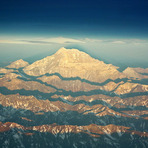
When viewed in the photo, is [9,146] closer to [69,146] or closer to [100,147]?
[69,146]

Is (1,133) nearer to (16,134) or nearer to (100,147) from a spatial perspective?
(16,134)

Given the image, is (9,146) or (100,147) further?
(100,147)

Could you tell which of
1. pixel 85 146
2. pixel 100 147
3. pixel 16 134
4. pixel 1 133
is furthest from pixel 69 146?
pixel 1 133

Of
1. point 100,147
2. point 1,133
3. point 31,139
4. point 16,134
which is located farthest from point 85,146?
A: point 1,133

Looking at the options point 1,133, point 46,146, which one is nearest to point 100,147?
point 46,146

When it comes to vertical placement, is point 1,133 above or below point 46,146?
above

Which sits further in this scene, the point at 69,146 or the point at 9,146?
the point at 69,146

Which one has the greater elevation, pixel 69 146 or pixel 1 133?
pixel 1 133
